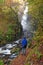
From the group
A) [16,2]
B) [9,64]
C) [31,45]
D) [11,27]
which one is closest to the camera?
[9,64]

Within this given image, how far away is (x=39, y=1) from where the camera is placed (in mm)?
20234

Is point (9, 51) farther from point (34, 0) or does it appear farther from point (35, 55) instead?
point (34, 0)

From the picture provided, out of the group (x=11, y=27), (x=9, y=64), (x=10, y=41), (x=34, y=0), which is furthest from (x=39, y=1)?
(x=11, y=27)

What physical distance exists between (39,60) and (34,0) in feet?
15.8

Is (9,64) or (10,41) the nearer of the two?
(9,64)

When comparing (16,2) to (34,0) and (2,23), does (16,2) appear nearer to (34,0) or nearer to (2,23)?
(2,23)

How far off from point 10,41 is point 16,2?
20.0 m

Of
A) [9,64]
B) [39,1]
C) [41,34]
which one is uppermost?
[39,1]

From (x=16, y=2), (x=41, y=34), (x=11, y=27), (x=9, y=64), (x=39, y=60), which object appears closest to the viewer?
(x=39, y=60)

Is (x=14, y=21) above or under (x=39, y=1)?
under

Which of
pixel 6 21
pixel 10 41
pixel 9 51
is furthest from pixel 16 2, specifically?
pixel 9 51

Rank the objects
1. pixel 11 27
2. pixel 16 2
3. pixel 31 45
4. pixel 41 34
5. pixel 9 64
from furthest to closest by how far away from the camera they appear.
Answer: pixel 16 2 → pixel 11 27 → pixel 31 45 → pixel 41 34 → pixel 9 64

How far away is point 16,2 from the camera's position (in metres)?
51.4

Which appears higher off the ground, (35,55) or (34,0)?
(34,0)
